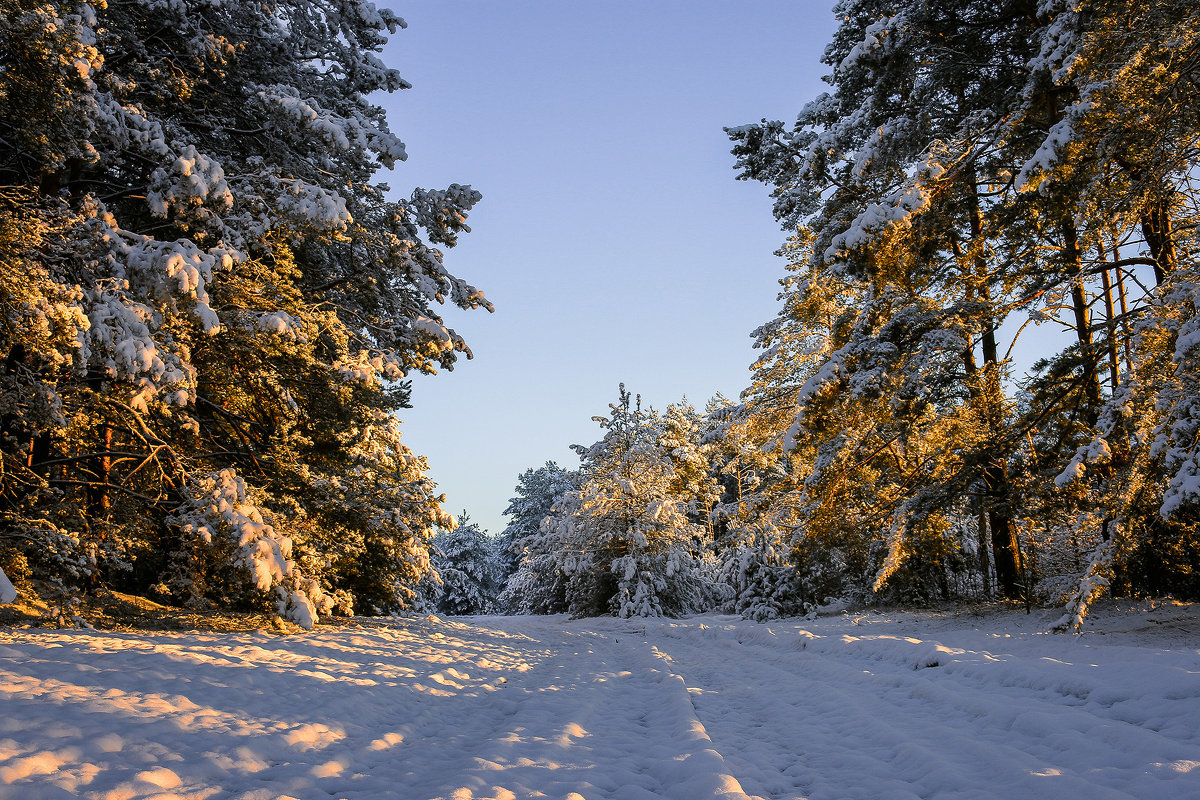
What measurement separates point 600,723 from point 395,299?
10.2 m

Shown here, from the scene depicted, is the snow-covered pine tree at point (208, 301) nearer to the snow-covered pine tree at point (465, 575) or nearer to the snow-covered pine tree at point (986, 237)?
the snow-covered pine tree at point (986, 237)

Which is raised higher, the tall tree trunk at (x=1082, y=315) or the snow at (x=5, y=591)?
the tall tree trunk at (x=1082, y=315)

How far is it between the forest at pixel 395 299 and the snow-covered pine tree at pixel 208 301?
0.06 metres

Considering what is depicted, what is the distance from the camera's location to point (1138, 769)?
3.53m

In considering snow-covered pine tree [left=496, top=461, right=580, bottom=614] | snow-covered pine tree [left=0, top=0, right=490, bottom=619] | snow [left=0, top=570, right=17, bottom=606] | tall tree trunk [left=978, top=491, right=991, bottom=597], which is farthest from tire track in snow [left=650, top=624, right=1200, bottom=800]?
snow-covered pine tree [left=496, top=461, right=580, bottom=614]

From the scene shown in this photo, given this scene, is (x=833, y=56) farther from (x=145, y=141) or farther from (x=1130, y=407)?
(x=145, y=141)

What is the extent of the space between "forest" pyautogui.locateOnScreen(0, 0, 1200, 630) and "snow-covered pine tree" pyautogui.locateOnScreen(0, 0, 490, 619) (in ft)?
0.19

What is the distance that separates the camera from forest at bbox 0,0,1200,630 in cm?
741

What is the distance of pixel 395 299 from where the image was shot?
13273mm

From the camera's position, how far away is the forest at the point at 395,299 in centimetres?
741

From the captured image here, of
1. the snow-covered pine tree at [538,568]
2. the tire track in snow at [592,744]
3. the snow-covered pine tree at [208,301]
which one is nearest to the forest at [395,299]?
the snow-covered pine tree at [208,301]

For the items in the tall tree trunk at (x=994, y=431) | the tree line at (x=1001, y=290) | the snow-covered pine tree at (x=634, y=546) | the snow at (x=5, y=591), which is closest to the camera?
the snow at (x=5, y=591)

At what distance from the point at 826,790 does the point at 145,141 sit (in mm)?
10721

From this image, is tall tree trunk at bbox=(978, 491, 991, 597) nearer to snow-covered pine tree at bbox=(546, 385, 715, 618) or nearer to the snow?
snow-covered pine tree at bbox=(546, 385, 715, 618)
